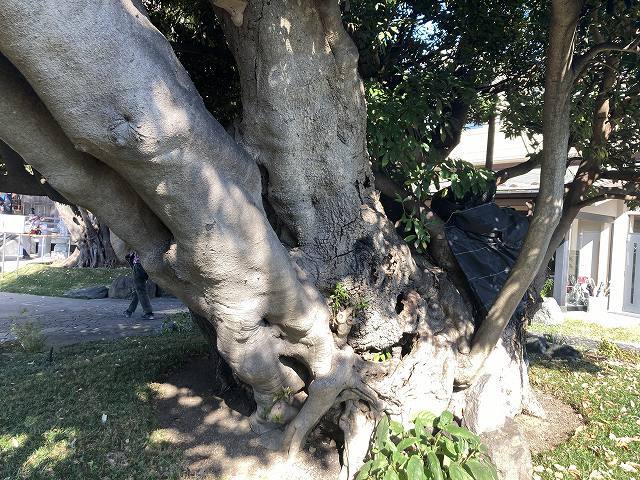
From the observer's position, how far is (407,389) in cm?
427

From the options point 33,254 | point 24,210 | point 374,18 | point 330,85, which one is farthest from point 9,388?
point 24,210

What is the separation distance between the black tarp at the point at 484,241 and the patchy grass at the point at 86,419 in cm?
298

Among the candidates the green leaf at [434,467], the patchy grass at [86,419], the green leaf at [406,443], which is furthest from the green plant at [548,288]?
the green leaf at [434,467]

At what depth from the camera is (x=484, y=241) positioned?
531 centimetres

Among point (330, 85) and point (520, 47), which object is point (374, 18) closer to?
point (330, 85)

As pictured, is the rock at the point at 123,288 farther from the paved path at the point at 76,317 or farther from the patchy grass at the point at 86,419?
the patchy grass at the point at 86,419

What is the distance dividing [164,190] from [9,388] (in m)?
4.07

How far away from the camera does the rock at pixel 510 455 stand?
4141 millimetres

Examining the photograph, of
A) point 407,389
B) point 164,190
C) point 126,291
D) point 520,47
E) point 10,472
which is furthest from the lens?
point 126,291

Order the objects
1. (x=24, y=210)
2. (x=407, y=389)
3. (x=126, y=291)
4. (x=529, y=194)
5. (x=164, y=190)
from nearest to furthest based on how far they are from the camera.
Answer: (x=164, y=190) → (x=407, y=389) → (x=529, y=194) → (x=126, y=291) → (x=24, y=210)

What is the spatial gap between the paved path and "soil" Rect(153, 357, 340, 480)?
4.67m

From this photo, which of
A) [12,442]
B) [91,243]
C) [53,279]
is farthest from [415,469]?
[91,243]

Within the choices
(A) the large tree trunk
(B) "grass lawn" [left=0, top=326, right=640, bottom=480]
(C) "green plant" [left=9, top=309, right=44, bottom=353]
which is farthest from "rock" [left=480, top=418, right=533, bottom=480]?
(C) "green plant" [left=9, top=309, right=44, bottom=353]

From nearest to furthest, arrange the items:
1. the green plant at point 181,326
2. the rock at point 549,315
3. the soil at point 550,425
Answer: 1. the soil at point 550,425
2. the green plant at point 181,326
3. the rock at point 549,315
